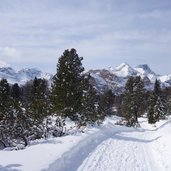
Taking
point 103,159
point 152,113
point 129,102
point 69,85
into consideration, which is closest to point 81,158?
point 103,159

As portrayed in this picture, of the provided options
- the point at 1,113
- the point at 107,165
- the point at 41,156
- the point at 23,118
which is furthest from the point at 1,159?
the point at 1,113

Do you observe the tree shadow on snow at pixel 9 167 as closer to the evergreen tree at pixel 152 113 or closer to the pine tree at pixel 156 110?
the pine tree at pixel 156 110

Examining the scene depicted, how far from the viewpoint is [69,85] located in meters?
35.2

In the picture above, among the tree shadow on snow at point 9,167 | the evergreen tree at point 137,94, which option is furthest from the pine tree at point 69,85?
the evergreen tree at point 137,94

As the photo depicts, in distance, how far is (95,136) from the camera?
79.5 ft

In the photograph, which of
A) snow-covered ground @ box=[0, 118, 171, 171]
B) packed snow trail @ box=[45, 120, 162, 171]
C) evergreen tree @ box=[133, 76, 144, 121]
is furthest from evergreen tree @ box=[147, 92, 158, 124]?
packed snow trail @ box=[45, 120, 162, 171]

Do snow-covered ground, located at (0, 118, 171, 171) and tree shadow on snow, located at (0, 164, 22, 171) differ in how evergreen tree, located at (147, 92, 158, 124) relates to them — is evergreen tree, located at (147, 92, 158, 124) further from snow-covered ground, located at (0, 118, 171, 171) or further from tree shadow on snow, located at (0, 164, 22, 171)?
tree shadow on snow, located at (0, 164, 22, 171)

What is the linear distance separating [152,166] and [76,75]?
2136 cm

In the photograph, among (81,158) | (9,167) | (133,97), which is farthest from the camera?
(133,97)

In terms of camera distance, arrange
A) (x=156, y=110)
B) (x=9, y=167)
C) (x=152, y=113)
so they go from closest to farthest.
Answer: (x=9, y=167) < (x=156, y=110) < (x=152, y=113)

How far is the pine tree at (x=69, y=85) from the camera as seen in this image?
34.4 meters

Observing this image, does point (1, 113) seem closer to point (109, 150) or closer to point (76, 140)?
point (76, 140)

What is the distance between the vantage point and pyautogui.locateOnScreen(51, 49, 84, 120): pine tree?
34.4m

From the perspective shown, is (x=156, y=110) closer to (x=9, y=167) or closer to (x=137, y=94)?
(x=137, y=94)
